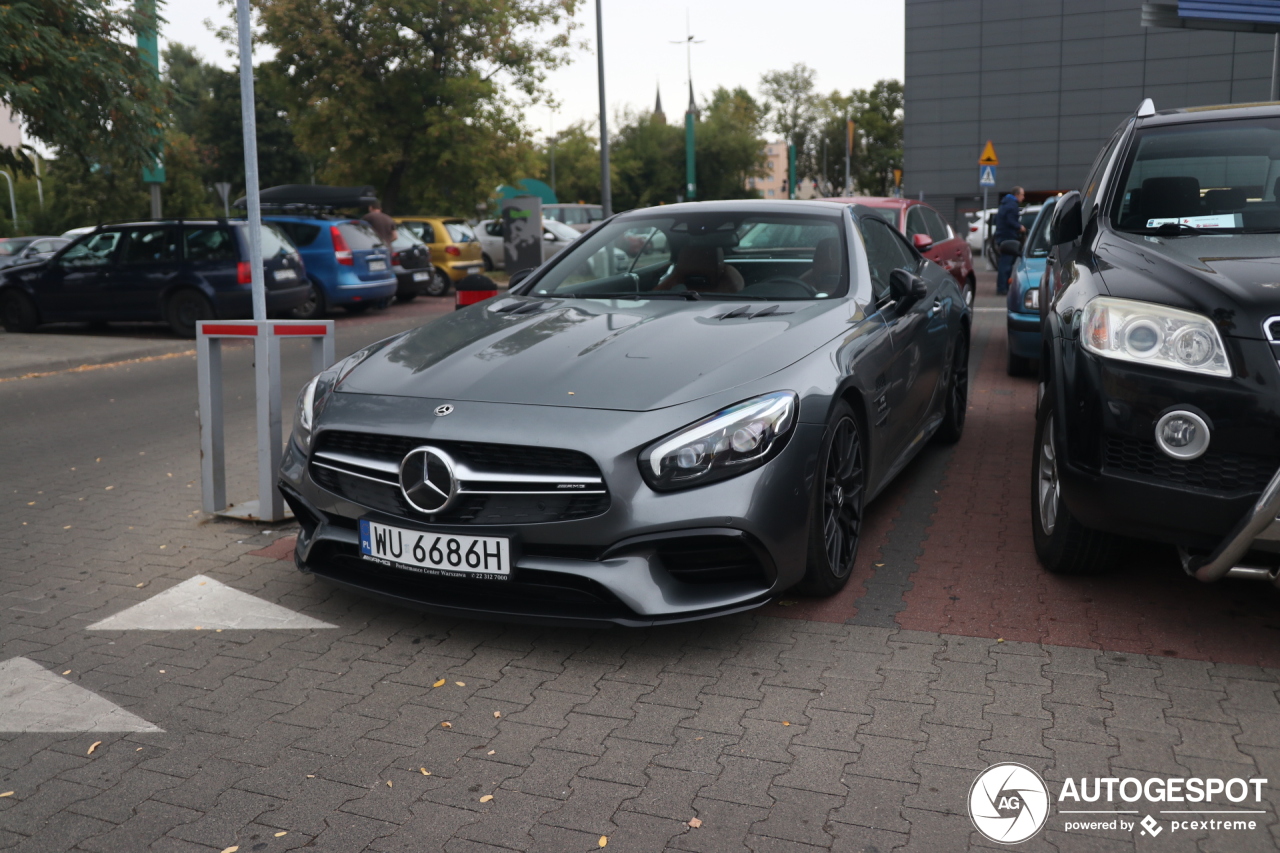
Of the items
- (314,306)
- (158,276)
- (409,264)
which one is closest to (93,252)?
(158,276)

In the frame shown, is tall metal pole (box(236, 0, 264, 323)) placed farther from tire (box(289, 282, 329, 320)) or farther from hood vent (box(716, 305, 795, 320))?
tire (box(289, 282, 329, 320))

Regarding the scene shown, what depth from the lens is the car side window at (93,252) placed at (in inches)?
619

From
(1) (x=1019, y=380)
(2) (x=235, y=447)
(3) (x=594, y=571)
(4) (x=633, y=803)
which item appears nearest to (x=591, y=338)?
(3) (x=594, y=571)

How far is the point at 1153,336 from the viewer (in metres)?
3.53

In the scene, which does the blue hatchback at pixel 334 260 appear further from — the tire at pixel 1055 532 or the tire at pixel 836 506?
the tire at pixel 1055 532

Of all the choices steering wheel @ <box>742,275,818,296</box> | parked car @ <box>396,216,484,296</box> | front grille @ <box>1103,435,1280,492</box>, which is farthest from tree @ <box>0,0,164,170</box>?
front grille @ <box>1103,435,1280,492</box>

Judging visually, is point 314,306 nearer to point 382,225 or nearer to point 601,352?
point 382,225

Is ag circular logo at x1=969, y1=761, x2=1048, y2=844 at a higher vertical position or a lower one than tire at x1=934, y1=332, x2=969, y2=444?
lower

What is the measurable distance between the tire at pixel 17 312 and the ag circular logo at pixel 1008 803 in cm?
1639

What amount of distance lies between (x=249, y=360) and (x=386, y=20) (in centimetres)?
1704

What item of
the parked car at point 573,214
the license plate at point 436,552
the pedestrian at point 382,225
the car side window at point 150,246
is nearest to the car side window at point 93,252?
the car side window at point 150,246

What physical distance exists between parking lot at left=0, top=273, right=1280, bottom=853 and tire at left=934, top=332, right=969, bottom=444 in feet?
5.57

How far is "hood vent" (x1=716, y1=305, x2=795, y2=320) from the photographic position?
446cm

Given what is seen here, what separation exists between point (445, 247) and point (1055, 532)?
19768 mm
